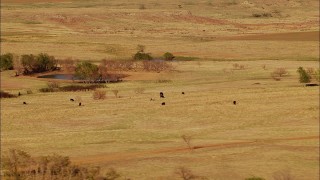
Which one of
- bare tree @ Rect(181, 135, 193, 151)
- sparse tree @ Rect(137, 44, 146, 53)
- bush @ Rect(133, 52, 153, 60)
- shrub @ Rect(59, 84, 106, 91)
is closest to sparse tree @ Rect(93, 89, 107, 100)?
shrub @ Rect(59, 84, 106, 91)

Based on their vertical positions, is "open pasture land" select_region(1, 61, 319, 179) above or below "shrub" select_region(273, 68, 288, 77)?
below

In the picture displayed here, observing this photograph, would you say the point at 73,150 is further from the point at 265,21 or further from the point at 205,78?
the point at 265,21

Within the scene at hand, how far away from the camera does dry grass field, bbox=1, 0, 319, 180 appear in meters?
35.0

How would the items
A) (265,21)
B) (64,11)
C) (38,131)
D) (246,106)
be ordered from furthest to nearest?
(64,11) → (265,21) → (246,106) → (38,131)

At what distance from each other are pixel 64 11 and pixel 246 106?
365 feet

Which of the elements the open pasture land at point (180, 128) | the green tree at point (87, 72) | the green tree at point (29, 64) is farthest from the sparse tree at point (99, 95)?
the green tree at point (29, 64)

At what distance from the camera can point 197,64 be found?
7831 centimetres

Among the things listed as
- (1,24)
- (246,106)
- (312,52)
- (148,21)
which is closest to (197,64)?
(312,52)

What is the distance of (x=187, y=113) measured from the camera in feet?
154

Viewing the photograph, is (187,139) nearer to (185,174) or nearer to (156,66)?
(185,174)

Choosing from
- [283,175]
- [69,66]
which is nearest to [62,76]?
[69,66]

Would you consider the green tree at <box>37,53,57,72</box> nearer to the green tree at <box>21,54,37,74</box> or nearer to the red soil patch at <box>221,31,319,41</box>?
the green tree at <box>21,54,37,74</box>

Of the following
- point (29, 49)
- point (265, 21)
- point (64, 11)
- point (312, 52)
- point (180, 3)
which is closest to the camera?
point (312, 52)

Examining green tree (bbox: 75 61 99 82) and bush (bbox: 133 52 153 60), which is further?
bush (bbox: 133 52 153 60)
